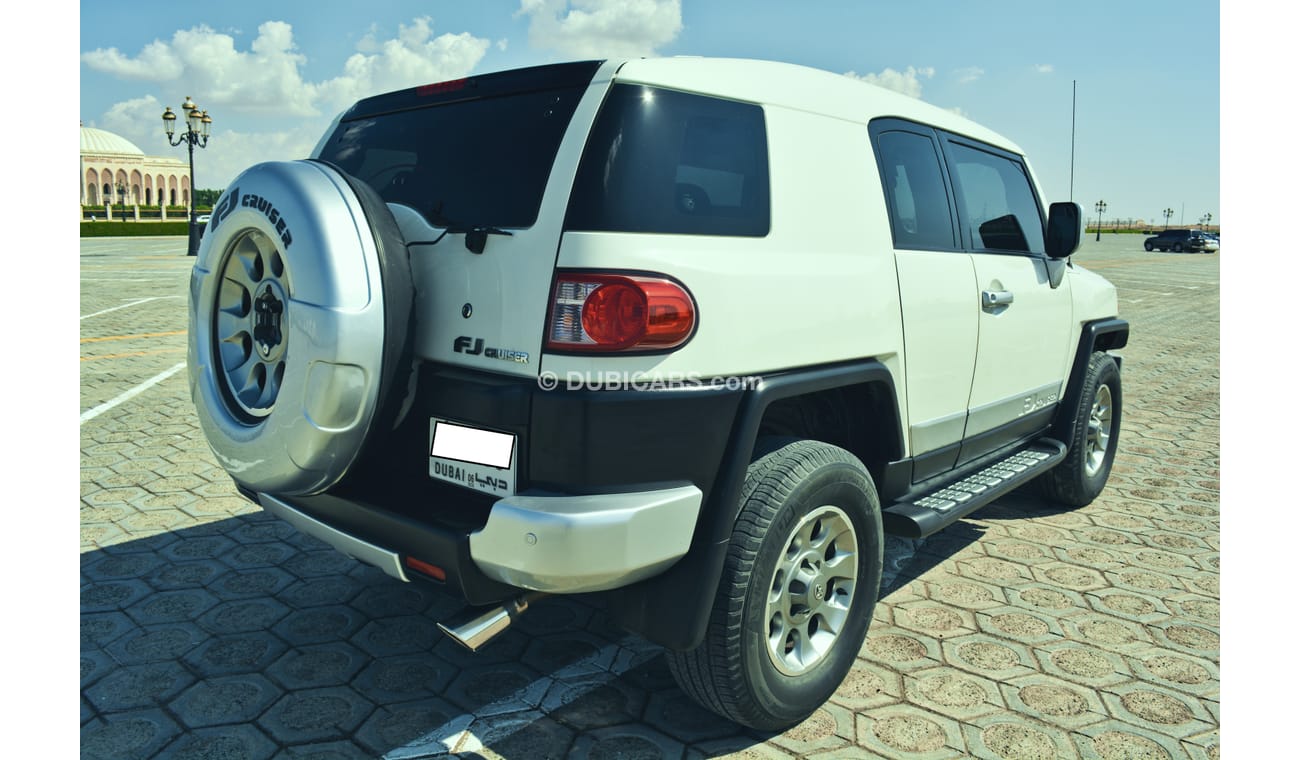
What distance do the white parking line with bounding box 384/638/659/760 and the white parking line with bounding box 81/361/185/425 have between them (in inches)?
205

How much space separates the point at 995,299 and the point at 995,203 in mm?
641

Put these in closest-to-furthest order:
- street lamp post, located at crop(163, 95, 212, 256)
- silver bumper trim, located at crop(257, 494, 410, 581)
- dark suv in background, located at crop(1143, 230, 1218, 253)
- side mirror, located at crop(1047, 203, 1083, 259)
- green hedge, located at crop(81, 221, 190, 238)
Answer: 1. silver bumper trim, located at crop(257, 494, 410, 581)
2. side mirror, located at crop(1047, 203, 1083, 259)
3. street lamp post, located at crop(163, 95, 212, 256)
4. green hedge, located at crop(81, 221, 190, 238)
5. dark suv in background, located at crop(1143, 230, 1218, 253)

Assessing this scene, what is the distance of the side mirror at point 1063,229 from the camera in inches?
174

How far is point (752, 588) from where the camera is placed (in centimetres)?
253

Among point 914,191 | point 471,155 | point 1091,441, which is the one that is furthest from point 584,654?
point 1091,441

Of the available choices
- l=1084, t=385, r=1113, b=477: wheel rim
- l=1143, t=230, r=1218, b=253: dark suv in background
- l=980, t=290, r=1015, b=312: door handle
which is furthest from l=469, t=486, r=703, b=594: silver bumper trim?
l=1143, t=230, r=1218, b=253: dark suv in background

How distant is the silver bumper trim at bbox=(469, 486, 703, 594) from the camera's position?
7.23ft

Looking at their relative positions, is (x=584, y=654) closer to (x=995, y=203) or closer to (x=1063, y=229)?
(x=995, y=203)

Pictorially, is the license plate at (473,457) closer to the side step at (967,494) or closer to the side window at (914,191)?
the side step at (967,494)

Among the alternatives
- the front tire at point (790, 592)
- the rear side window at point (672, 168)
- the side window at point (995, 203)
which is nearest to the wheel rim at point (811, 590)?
the front tire at point (790, 592)

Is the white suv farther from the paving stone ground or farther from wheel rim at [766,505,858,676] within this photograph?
the paving stone ground

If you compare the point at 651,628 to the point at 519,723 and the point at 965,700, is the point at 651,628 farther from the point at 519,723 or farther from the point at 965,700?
the point at 965,700

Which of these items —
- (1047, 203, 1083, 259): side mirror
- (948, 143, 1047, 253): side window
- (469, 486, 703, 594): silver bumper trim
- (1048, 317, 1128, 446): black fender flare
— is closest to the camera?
(469, 486, 703, 594): silver bumper trim

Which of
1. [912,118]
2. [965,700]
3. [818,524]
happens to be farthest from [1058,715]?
[912,118]
